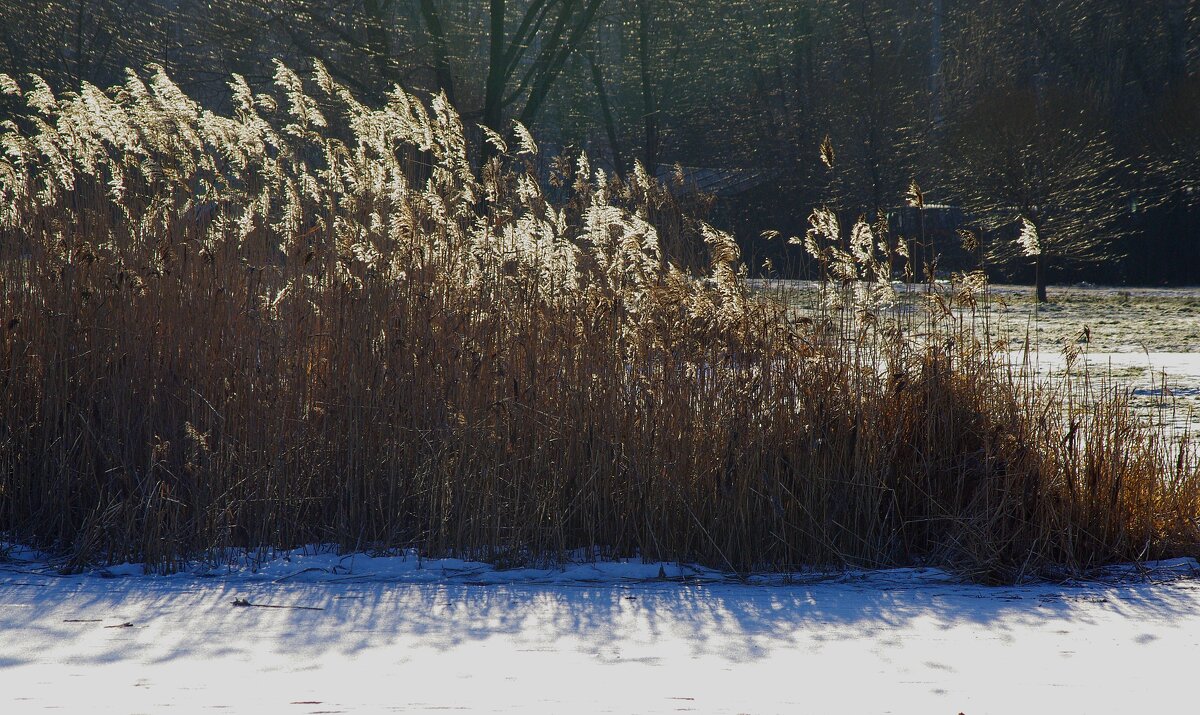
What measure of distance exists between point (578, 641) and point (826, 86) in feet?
60.1

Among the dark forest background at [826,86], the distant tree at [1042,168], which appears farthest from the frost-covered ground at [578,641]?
the distant tree at [1042,168]

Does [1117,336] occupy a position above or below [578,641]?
above

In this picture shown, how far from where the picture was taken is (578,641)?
339 cm

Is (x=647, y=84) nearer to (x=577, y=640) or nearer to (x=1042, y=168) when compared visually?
(x=1042, y=168)

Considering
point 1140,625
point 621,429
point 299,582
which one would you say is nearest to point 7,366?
point 299,582

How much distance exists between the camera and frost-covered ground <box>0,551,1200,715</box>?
2863mm

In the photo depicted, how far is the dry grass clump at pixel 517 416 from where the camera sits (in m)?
4.26

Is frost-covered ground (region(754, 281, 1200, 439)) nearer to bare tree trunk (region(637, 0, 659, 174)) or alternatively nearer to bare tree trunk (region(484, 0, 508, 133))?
bare tree trunk (region(484, 0, 508, 133))

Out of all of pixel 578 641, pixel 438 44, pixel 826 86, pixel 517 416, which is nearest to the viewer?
pixel 578 641

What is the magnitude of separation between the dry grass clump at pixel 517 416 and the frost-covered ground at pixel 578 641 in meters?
0.20

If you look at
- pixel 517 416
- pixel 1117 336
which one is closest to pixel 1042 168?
pixel 1117 336

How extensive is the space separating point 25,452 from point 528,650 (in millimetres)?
2455

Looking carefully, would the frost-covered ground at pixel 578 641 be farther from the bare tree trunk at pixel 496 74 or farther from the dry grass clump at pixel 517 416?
the bare tree trunk at pixel 496 74

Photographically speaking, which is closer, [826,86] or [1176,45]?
[1176,45]
